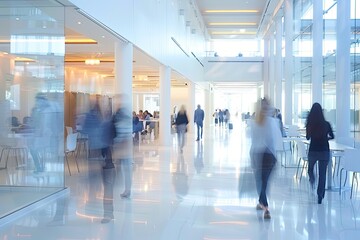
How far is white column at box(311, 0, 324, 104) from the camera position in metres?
13.2

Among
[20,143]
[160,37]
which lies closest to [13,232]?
[20,143]

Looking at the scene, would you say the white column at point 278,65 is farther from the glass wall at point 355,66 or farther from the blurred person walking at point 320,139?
the blurred person walking at point 320,139

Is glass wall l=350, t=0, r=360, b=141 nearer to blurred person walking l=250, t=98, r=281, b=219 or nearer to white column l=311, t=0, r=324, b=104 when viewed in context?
white column l=311, t=0, r=324, b=104

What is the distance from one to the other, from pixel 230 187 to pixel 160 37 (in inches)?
307

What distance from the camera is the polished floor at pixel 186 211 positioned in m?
4.78

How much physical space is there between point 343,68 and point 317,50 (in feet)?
9.25

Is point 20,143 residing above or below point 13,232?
above

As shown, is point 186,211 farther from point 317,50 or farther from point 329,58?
point 329,58

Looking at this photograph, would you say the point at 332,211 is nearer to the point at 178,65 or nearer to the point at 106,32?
the point at 106,32

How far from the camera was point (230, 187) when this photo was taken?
7.68 meters

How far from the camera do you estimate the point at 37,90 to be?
7410 millimetres

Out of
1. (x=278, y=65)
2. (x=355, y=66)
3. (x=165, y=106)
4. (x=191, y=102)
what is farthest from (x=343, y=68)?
(x=191, y=102)

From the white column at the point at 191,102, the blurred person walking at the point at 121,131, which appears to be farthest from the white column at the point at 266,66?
the blurred person walking at the point at 121,131

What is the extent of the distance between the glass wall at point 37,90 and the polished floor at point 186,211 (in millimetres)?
589
